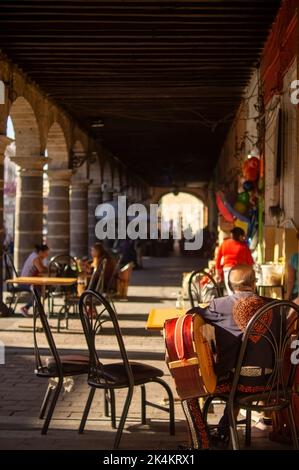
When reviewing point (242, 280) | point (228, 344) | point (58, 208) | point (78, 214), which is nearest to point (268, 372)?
point (228, 344)

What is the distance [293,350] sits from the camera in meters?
3.94

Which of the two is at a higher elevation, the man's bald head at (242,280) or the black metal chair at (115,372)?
the man's bald head at (242,280)

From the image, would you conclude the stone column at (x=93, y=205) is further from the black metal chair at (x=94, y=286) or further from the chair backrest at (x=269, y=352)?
the chair backrest at (x=269, y=352)

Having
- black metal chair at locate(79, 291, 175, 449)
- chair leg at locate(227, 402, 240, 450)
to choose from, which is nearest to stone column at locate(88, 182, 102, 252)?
black metal chair at locate(79, 291, 175, 449)

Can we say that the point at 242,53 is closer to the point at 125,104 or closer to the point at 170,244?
the point at 125,104

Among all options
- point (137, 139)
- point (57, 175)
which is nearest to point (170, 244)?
point (137, 139)

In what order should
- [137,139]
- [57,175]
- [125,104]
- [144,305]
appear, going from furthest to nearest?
1. [137,139]
2. [57,175]
3. [125,104]
4. [144,305]

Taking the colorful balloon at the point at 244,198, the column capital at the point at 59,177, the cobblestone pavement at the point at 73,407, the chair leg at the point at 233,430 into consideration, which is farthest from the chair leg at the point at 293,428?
the column capital at the point at 59,177

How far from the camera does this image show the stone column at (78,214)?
703 inches

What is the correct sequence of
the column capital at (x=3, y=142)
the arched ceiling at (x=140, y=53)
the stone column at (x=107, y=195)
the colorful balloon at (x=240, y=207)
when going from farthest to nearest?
the stone column at (x=107, y=195) → the colorful balloon at (x=240, y=207) → the column capital at (x=3, y=142) → the arched ceiling at (x=140, y=53)

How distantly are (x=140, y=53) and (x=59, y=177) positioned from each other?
5.98 m

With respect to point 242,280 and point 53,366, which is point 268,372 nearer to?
point 242,280
